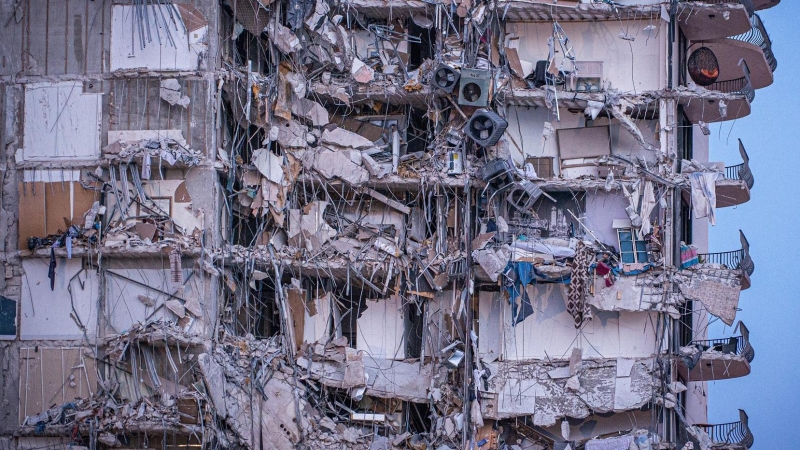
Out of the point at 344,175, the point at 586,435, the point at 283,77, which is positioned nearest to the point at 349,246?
the point at 344,175

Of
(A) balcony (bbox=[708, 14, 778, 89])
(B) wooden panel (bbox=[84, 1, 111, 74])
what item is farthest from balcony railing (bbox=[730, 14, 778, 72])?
(B) wooden panel (bbox=[84, 1, 111, 74])

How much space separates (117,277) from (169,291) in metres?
1.07

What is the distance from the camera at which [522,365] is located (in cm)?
2552

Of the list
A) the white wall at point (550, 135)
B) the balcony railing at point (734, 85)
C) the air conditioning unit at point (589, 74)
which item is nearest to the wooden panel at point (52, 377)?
the white wall at point (550, 135)

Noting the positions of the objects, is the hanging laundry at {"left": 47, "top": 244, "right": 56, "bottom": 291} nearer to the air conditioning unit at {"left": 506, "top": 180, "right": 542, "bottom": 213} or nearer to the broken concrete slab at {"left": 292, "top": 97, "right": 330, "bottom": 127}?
the broken concrete slab at {"left": 292, "top": 97, "right": 330, "bottom": 127}

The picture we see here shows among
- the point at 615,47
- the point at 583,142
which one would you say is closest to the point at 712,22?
the point at 615,47

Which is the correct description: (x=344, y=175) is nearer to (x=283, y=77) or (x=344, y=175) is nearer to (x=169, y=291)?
(x=283, y=77)

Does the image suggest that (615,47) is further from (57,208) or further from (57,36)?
(57,208)

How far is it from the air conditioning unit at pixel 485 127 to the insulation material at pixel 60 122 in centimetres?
Result: 713

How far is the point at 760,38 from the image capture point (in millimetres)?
27922

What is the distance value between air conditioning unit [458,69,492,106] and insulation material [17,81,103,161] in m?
6.95

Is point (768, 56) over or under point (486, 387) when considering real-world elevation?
over

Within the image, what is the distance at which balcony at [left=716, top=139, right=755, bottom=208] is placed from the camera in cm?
2633

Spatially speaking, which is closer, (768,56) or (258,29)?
(258,29)
